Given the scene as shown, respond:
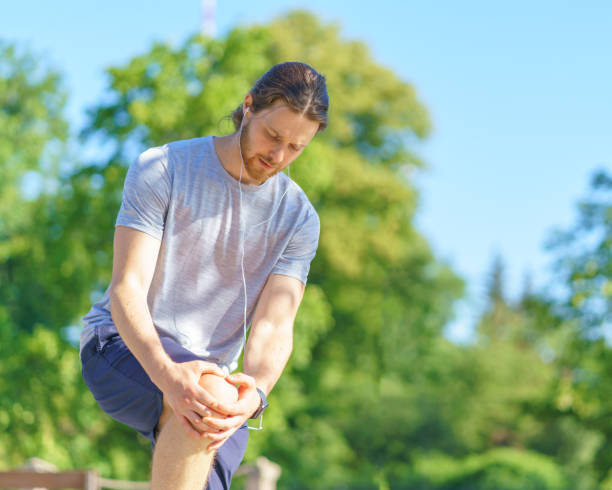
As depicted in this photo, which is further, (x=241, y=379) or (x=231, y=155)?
(x=231, y=155)

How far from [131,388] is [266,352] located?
401 mm

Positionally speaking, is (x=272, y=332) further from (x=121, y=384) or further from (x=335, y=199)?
(x=335, y=199)

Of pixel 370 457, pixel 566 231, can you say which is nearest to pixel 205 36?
pixel 566 231

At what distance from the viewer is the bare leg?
206 cm

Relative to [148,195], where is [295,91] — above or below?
above

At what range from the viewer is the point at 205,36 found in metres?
15.0

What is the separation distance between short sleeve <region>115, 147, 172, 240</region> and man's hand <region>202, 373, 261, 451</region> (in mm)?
510

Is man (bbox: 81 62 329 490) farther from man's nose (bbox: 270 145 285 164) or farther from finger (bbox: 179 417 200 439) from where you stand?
finger (bbox: 179 417 200 439)

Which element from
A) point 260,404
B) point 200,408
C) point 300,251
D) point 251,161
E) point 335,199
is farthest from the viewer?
point 335,199

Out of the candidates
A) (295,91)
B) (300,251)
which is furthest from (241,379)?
(295,91)

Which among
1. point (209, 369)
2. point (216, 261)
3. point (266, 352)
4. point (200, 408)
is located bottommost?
point (200, 408)

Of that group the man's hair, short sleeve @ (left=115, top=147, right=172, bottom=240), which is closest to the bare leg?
short sleeve @ (left=115, top=147, right=172, bottom=240)

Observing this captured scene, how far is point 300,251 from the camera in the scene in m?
2.66

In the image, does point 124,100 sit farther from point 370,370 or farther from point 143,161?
point 143,161
